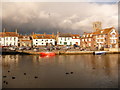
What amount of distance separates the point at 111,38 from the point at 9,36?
5685 centimetres

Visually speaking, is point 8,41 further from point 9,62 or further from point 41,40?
point 9,62

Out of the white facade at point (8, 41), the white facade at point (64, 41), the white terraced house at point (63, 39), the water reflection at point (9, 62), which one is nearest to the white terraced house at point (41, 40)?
the white terraced house at point (63, 39)

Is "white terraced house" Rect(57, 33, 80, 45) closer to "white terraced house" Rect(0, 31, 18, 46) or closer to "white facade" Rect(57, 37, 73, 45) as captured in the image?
"white facade" Rect(57, 37, 73, 45)

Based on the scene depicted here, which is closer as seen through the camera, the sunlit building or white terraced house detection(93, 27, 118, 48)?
white terraced house detection(93, 27, 118, 48)

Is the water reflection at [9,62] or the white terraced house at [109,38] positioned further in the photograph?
the white terraced house at [109,38]

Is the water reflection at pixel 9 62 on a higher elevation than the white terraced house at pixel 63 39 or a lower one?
lower

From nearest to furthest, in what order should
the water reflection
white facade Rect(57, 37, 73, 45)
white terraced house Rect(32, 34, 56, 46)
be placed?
the water reflection
white terraced house Rect(32, 34, 56, 46)
white facade Rect(57, 37, 73, 45)

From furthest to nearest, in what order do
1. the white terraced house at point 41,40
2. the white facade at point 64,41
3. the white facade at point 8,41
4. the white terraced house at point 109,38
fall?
the white facade at point 64,41 → the white terraced house at point 41,40 → the white facade at point 8,41 → the white terraced house at point 109,38

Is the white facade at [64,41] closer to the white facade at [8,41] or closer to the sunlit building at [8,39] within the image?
the white facade at [8,41]

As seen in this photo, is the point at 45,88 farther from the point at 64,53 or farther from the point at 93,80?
the point at 64,53

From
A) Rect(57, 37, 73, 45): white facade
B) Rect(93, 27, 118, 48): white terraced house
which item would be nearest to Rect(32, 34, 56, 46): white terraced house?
Rect(57, 37, 73, 45): white facade

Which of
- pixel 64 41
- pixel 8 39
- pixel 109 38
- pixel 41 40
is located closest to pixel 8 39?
pixel 8 39

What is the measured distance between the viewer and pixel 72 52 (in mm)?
51938

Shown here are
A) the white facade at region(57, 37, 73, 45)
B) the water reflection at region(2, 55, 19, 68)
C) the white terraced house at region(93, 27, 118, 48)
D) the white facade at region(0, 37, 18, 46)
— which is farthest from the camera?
the white facade at region(57, 37, 73, 45)
